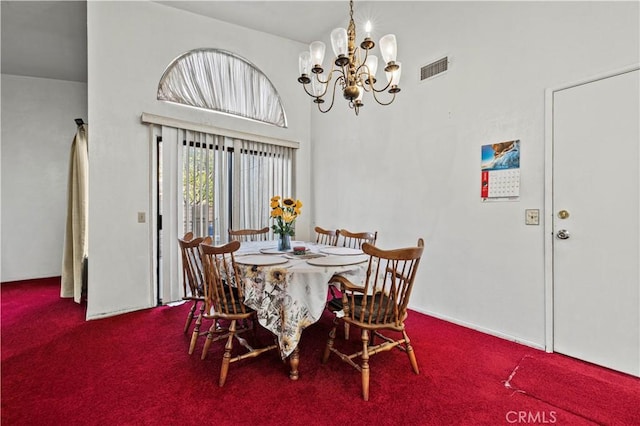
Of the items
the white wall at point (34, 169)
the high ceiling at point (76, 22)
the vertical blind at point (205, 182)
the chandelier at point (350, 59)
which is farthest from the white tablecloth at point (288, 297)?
the white wall at point (34, 169)

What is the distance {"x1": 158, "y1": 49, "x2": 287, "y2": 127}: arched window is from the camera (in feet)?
11.8

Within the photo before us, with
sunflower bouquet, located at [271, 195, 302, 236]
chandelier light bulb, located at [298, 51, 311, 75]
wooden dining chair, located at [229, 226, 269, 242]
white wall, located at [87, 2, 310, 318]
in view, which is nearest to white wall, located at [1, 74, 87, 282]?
white wall, located at [87, 2, 310, 318]

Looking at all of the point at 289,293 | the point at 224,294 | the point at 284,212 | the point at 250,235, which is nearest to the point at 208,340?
the point at 224,294

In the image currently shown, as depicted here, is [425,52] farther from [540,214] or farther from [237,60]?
[237,60]

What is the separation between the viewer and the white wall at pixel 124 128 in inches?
121

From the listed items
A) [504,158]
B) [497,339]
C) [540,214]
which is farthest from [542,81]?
[497,339]

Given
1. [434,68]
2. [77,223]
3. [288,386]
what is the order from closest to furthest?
1. [288,386]
2. [434,68]
3. [77,223]

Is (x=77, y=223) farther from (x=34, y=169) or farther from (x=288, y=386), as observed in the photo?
(x=288, y=386)

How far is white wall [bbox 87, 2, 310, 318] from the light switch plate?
3.51 metres

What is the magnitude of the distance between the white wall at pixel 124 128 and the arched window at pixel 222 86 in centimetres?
14

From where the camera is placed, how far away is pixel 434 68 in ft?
9.87

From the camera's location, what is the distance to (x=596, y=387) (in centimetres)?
182

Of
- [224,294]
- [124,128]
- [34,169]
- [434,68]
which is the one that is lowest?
[224,294]

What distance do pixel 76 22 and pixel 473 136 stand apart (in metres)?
4.73
